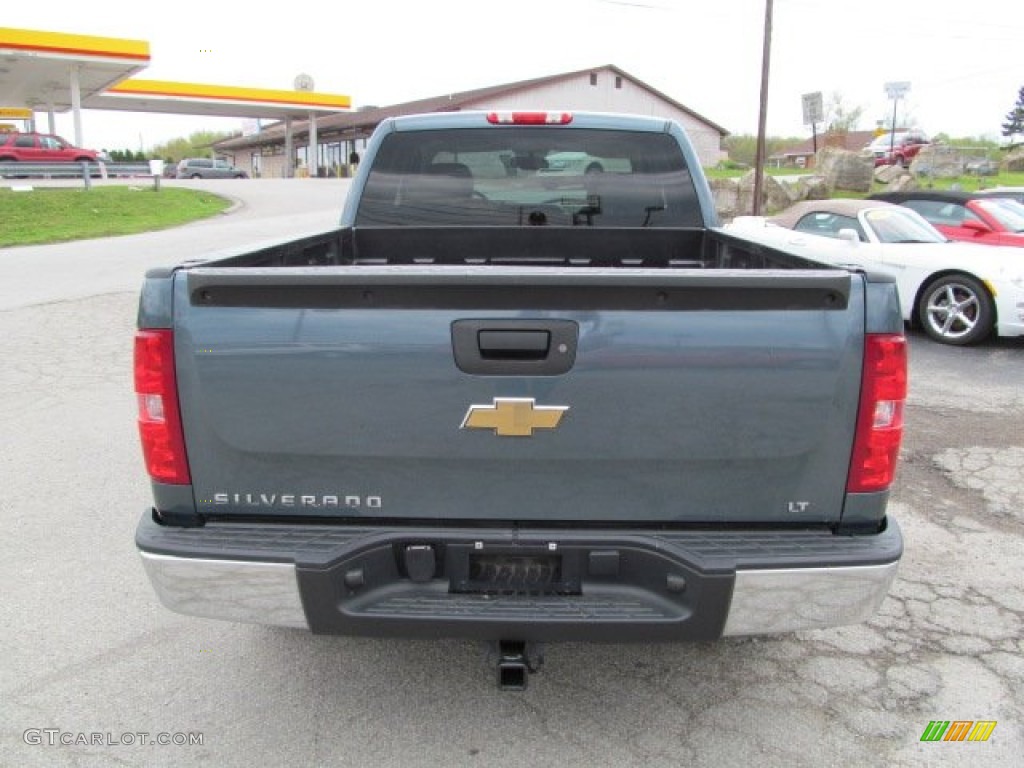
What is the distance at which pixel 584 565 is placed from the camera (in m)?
2.34

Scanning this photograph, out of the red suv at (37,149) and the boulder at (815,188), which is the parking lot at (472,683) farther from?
the red suv at (37,149)

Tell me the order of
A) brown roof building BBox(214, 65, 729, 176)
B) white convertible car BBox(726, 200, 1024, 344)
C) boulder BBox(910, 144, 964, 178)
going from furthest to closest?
brown roof building BBox(214, 65, 729, 176) < boulder BBox(910, 144, 964, 178) < white convertible car BBox(726, 200, 1024, 344)

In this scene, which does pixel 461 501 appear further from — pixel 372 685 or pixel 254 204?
pixel 254 204

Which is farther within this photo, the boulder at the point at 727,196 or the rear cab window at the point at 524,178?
the boulder at the point at 727,196

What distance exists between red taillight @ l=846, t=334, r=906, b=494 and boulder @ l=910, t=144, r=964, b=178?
125 ft

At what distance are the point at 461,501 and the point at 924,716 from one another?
1.85 m

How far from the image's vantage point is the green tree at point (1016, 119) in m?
92.4

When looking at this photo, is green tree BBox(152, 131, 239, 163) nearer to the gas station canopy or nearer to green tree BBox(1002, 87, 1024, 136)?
the gas station canopy

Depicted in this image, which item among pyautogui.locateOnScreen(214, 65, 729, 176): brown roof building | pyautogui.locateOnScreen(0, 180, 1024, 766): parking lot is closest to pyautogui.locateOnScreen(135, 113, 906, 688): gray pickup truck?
pyautogui.locateOnScreen(0, 180, 1024, 766): parking lot

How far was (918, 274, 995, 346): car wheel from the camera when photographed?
863 centimetres

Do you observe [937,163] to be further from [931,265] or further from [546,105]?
[931,265]

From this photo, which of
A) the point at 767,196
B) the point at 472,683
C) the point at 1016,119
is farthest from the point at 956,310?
the point at 1016,119

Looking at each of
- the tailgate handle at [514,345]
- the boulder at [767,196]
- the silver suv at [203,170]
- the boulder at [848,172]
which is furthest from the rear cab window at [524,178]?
the silver suv at [203,170]

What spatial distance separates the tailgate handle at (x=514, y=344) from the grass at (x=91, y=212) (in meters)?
17.2
